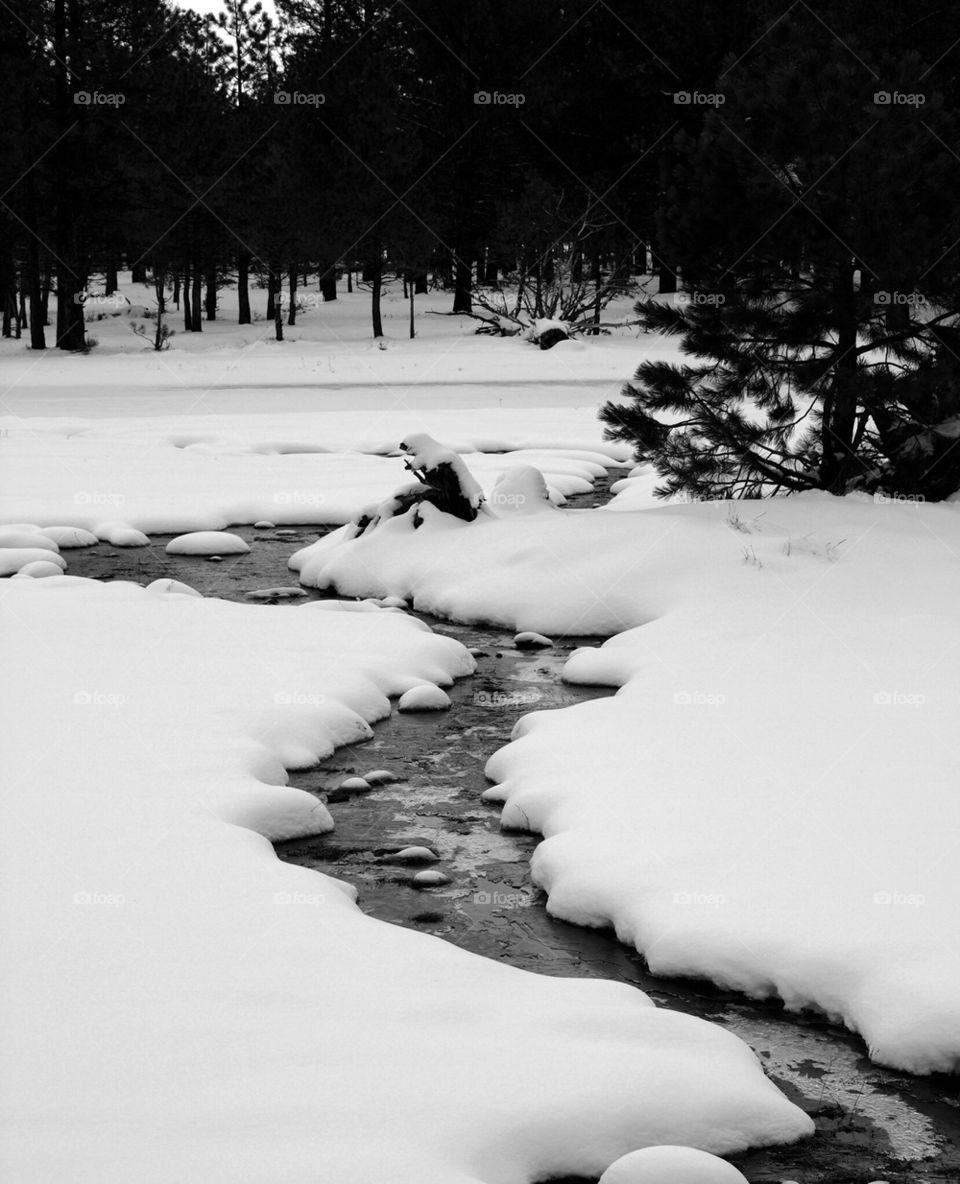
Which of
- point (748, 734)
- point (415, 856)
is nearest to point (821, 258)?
point (748, 734)

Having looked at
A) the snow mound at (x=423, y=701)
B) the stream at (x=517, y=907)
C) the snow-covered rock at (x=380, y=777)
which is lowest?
the stream at (x=517, y=907)

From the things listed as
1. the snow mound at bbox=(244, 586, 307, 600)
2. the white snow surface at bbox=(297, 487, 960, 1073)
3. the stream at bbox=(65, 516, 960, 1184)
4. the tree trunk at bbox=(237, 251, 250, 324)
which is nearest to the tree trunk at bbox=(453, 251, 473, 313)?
the tree trunk at bbox=(237, 251, 250, 324)

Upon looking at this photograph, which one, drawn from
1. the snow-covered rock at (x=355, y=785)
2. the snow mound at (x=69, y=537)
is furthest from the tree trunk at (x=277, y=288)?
the snow-covered rock at (x=355, y=785)

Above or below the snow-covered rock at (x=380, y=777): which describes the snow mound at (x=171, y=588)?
above

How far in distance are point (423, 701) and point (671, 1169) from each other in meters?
4.49

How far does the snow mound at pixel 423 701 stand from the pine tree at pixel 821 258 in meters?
3.71

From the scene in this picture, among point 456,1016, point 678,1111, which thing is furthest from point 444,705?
point 678,1111

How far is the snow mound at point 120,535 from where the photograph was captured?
40.0 ft

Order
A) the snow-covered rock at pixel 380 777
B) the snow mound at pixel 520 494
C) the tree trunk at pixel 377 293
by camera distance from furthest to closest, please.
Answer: the tree trunk at pixel 377 293, the snow mound at pixel 520 494, the snow-covered rock at pixel 380 777

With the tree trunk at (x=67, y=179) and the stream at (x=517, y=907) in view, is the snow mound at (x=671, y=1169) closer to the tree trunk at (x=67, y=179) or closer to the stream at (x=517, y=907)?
the stream at (x=517, y=907)

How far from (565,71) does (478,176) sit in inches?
167

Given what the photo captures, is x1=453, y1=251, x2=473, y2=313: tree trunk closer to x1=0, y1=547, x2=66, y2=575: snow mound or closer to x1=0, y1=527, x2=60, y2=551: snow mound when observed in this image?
x1=0, y1=527, x2=60, y2=551: snow mound

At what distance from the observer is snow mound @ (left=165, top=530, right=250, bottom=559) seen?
11.9m

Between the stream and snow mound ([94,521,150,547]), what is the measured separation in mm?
4275
